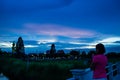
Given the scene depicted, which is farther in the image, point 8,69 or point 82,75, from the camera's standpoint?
point 8,69

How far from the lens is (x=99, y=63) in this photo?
24.1 ft

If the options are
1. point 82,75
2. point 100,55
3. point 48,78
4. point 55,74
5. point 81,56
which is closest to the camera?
point 100,55

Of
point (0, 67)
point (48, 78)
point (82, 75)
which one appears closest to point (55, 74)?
point (48, 78)

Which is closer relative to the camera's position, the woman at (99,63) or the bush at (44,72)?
the woman at (99,63)

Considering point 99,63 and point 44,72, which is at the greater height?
point 99,63

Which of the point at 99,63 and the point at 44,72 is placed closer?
the point at 99,63

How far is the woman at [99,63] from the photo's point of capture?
726cm

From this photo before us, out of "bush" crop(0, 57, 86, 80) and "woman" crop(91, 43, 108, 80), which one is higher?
"woman" crop(91, 43, 108, 80)

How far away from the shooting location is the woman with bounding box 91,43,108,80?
7.26 m

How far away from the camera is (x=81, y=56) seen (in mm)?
165250

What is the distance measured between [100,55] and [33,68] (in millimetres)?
35519

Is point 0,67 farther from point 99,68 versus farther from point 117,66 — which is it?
point 99,68

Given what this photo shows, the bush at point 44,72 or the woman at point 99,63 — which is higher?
the woman at point 99,63

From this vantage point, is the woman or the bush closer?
the woman
